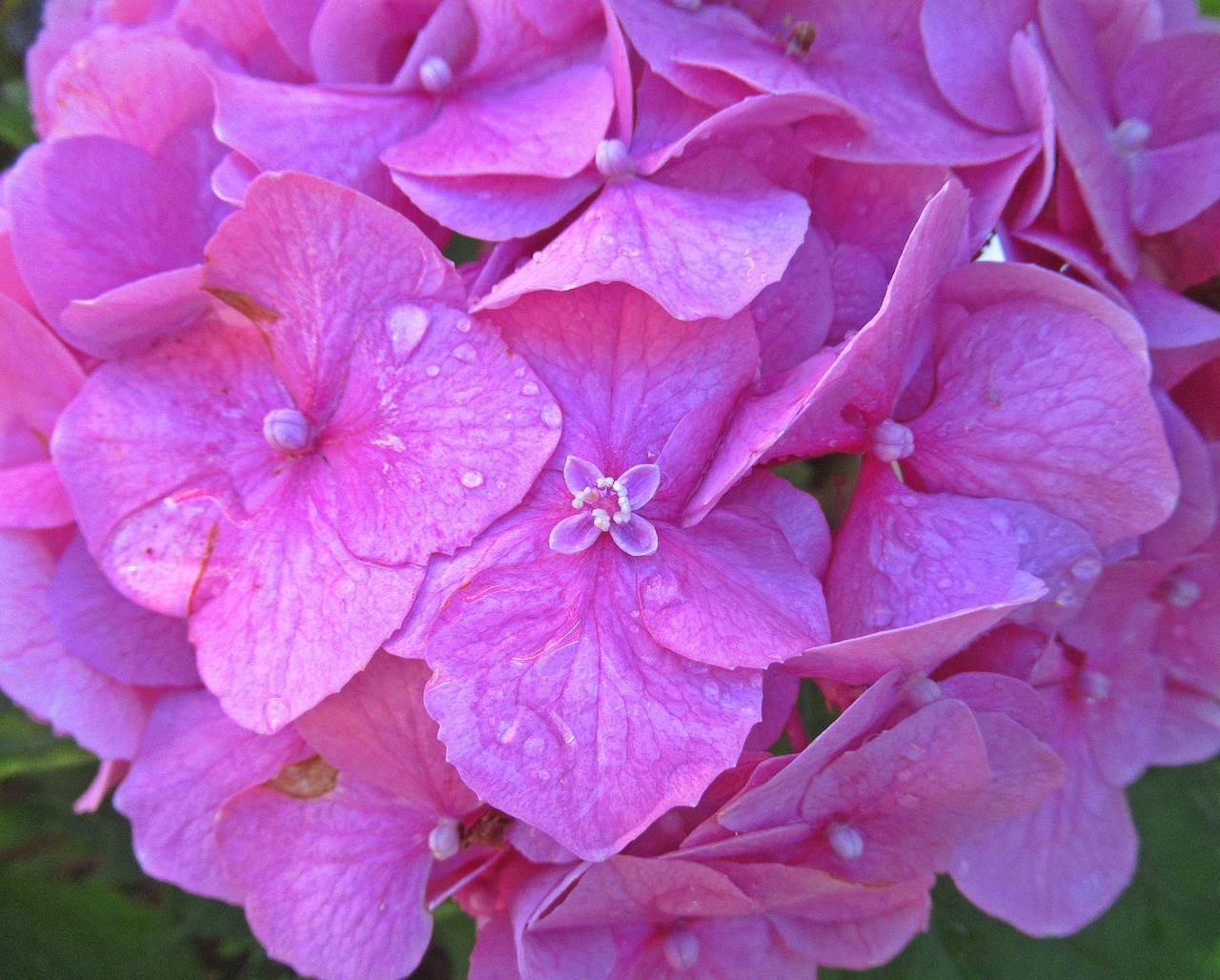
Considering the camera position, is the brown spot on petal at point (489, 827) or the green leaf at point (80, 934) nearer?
the brown spot on petal at point (489, 827)

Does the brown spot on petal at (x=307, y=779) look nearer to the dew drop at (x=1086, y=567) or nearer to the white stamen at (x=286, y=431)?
the white stamen at (x=286, y=431)

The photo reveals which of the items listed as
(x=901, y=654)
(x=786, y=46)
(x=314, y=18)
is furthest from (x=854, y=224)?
(x=314, y=18)

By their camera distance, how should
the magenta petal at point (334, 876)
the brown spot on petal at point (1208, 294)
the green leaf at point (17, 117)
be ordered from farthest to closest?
the green leaf at point (17, 117), the brown spot on petal at point (1208, 294), the magenta petal at point (334, 876)

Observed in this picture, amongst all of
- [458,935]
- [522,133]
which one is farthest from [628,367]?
[458,935]

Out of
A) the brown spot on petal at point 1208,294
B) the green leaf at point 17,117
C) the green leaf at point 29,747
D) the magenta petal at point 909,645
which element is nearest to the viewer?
the magenta petal at point 909,645

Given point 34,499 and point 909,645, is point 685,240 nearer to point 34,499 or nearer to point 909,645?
A: point 909,645

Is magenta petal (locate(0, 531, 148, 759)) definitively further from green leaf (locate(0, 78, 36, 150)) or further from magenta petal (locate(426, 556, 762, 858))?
green leaf (locate(0, 78, 36, 150))

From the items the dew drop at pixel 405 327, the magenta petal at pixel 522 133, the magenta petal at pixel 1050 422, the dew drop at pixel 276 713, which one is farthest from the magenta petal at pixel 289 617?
the magenta petal at pixel 1050 422

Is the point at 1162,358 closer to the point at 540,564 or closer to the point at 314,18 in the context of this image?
the point at 540,564
